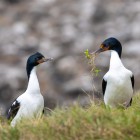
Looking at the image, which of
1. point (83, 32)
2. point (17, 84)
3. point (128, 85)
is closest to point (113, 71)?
point (128, 85)

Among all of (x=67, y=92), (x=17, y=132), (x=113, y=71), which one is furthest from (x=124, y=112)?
(x=67, y=92)

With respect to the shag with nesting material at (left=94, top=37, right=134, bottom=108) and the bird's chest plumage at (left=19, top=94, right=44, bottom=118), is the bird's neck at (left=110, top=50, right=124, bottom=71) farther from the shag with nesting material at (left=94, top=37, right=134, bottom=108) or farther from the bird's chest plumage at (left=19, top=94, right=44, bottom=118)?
the bird's chest plumage at (left=19, top=94, right=44, bottom=118)

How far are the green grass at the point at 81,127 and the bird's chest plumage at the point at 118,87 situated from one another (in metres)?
2.72

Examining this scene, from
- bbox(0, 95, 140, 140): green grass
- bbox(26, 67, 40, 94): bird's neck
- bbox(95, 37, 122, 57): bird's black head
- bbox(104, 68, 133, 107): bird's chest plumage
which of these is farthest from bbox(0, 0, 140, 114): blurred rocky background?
bbox(0, 95, 140, 140): green grass

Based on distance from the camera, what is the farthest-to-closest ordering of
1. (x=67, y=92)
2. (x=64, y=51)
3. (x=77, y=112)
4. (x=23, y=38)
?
(x=23, y=38), (x=64, y=51), (x=67, y=92), (x=77, y=112)

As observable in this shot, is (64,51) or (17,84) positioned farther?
(64,51)

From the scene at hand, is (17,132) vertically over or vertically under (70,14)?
over

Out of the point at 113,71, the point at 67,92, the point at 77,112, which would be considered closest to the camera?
the point at 77,112

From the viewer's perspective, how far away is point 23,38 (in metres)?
43.0

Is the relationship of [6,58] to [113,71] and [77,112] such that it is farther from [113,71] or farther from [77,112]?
[77,112]

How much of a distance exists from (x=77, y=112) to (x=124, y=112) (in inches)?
22.0

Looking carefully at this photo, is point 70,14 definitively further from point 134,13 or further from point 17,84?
point 17,84

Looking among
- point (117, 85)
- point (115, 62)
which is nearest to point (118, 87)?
point (117, 85)

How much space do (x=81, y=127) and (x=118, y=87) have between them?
3.48 m
